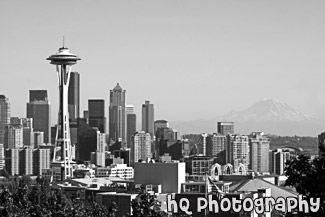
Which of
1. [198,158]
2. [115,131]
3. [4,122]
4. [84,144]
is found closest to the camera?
[198,158]

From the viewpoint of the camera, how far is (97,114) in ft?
558

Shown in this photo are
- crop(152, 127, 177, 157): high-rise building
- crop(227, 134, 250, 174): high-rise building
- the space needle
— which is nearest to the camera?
the space needle

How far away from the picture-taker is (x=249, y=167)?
127m

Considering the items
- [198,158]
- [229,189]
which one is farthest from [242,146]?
[229,189]

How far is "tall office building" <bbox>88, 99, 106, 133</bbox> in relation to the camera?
165m

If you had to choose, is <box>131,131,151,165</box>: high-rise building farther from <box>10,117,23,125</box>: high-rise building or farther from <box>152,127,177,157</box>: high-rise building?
<box>10,117,23,125</box>: high-rise building

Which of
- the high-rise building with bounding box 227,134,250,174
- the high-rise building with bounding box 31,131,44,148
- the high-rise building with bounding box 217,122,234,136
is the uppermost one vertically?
the high-rise building with bounding box 217,122,234,136

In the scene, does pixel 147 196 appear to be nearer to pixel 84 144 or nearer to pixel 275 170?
pixel 275 170

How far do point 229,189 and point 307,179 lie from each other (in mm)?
38175

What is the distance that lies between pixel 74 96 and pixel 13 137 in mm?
31082

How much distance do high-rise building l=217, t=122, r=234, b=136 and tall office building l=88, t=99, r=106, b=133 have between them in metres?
21.4

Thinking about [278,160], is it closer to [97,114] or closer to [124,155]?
[124,155]

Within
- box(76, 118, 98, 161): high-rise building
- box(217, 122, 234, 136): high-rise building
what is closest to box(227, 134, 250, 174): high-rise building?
box(76, 118, 98, 161): high-rise building

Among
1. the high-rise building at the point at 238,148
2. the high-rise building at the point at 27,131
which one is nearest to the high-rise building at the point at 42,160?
the high-rise building at the point at 238,148
